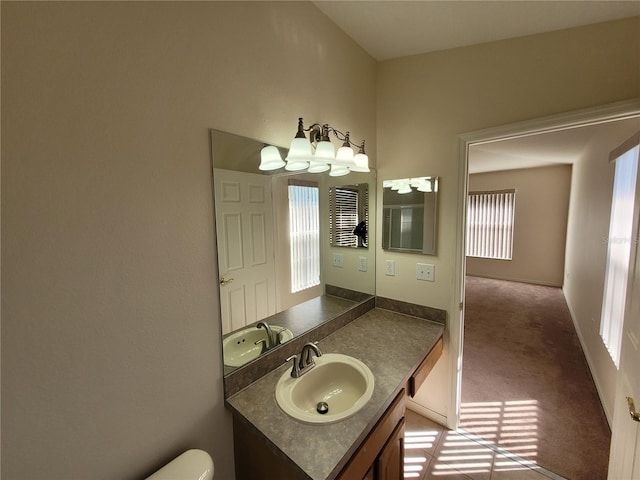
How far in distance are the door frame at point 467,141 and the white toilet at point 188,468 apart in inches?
60.7

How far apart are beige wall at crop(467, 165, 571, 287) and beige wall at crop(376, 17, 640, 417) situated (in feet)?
16.8

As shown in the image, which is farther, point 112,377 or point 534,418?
point 534,418

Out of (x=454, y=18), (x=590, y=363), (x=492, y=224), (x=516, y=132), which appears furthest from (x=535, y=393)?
(x=492, y=224)

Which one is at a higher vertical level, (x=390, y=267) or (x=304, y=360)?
(x=390, y=267)

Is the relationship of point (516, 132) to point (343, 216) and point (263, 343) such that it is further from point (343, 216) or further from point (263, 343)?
point (263, 343)

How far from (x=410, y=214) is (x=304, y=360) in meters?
1.19

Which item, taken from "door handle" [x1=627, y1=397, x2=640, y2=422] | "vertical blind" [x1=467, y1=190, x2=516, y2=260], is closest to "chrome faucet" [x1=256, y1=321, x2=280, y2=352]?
"door handle" [x1=627, y1=397, x2=640, y2=422]

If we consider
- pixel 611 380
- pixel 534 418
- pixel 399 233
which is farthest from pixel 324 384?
pixel 611 380

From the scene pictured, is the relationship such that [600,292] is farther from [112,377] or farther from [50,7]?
[50,7]

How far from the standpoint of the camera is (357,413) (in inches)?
39.6

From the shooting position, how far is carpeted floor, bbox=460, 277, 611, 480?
175 cm

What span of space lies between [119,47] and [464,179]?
1714mm

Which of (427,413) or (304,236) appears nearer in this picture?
(304,236)

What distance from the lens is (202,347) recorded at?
3.32 ft
